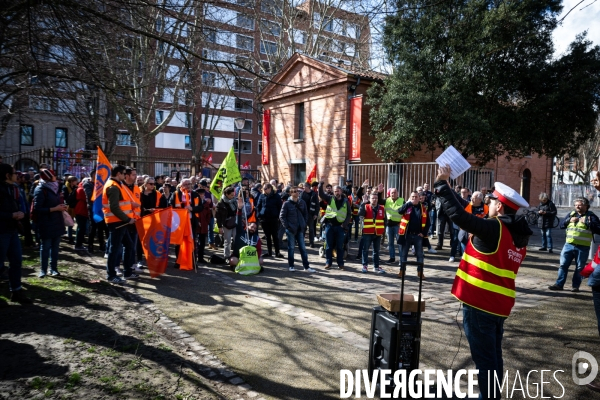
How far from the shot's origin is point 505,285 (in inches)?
144

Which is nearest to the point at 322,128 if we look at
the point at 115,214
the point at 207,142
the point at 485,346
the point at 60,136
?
the point at 115,214

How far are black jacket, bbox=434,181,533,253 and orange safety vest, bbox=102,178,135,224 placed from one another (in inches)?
256

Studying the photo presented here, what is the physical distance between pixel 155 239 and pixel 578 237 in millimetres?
8568

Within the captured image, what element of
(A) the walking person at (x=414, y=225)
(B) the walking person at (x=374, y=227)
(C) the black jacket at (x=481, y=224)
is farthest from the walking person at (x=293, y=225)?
(C) the black jacket at (x=481, y=224)

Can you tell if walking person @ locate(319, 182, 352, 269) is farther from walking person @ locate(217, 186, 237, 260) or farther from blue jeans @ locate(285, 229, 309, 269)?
walking person @ locate(217, 186, 237, 260)

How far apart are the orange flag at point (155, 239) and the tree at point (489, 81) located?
41.4 ft

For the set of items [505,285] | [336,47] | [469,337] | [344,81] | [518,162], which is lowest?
[469,337]

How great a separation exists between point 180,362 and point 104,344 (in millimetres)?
1117

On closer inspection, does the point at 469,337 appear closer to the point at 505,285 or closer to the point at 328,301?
the point at 505,285

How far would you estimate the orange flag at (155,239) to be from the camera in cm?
882

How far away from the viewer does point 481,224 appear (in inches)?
142

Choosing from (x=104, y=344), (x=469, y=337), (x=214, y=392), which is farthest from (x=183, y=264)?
(x=469, y=337)

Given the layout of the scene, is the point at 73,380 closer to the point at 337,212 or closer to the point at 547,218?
the point at 337,212

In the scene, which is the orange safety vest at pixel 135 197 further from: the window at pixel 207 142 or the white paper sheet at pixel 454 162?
the window at pixel 207 142
